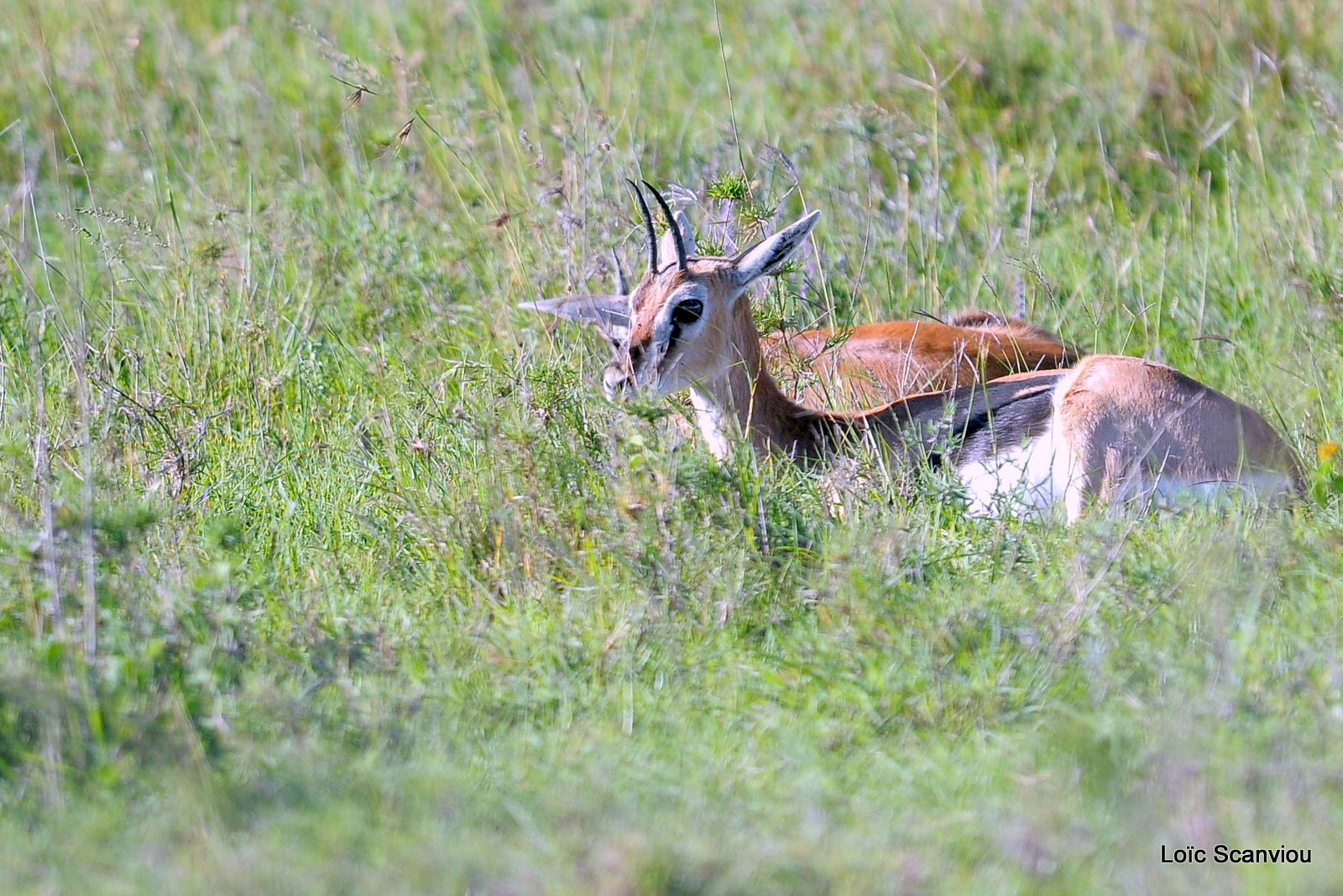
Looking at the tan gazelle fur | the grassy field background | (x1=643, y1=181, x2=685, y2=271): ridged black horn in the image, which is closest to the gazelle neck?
the tan gazelle fur

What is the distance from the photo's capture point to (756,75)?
750cm

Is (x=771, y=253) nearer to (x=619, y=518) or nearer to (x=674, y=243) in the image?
(x=674, y=243)

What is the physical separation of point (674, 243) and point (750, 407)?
54 cm

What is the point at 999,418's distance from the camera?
4.55 m

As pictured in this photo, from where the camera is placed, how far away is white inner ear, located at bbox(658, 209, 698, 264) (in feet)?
15.8

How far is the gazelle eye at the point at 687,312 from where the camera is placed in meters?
4.50

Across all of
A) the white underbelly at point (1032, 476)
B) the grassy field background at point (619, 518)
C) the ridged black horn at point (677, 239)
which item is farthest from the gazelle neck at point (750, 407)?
the white underbelly at point (1032, 476)

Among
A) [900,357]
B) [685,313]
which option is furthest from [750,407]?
[900,357]

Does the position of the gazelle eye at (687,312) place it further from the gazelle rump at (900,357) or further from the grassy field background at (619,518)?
the gazelle rump at (900,357)

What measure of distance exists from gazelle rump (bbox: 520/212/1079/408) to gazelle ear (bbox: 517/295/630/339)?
369 millimetres

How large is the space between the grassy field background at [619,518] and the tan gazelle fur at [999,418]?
18 cm

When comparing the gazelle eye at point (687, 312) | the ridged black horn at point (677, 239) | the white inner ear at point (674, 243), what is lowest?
the gazelle eye at point (687, 312)

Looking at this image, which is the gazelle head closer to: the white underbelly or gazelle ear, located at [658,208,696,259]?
gazelle ear, located at [658,208,696,259]

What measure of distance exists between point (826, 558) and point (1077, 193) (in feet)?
11.0
